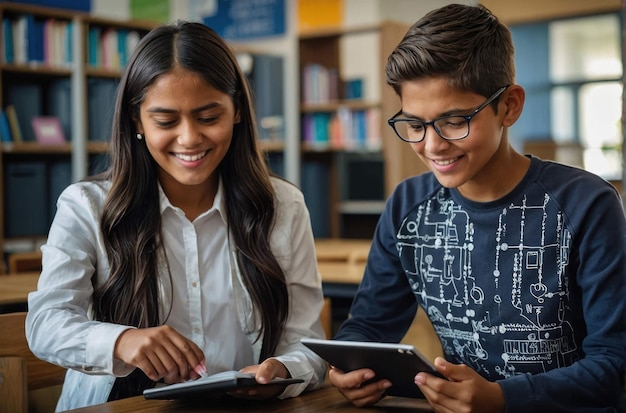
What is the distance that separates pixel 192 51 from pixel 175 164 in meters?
0.23

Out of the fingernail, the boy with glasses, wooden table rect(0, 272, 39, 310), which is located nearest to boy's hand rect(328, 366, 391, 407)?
the boy with glasses

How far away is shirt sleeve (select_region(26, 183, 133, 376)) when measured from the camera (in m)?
1.42

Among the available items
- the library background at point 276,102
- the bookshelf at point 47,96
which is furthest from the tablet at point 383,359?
the bookshelf at point 47,96

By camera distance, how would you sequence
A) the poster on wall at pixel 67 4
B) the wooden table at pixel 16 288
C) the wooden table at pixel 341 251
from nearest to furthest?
1. the wooden table at pixel 16 288
2. the wooden table at pixel 341 251
3. the poster on wall at pixel 67 4

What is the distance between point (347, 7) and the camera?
923 centimetres

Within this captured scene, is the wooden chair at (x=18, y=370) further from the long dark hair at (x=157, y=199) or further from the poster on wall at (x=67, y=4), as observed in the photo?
the poster on wall at (x=67, y=4)

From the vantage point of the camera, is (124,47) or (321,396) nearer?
(321,396)

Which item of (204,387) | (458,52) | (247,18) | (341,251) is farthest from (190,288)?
(247,18)

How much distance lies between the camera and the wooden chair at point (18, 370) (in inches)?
55.0

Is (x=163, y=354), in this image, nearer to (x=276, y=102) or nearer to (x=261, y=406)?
(x=261, y=406)

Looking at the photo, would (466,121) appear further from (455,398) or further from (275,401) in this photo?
(275,401)

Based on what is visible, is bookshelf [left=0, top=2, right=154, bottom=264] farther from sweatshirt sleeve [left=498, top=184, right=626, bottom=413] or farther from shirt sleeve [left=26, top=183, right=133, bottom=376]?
sweatshirt sleeve [left=498, top=184, right=626, bottom=413]

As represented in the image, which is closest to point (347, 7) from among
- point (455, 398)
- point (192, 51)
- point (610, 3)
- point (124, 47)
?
point (610, 3)

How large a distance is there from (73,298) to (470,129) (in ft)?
2.55
